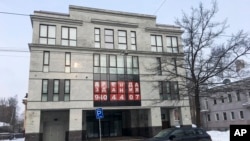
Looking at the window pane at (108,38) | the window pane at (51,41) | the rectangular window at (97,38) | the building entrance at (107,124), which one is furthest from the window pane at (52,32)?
the building entrance at (107,124)

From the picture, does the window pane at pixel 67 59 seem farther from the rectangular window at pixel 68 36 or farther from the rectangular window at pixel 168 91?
the rectangular window at pixel 168 91

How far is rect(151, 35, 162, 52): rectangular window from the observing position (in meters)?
35.0

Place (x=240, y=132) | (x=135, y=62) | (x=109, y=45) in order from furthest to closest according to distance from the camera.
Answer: (x=135, y=62) < (x=109, y=45) < (x=240, y=132)

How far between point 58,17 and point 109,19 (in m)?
6.86

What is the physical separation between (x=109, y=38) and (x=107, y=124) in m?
12.3

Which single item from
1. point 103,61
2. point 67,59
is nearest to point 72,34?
point 67,59

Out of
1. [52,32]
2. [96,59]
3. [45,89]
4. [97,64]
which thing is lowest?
[45,89]

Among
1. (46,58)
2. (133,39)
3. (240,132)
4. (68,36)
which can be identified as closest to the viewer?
(240,132)

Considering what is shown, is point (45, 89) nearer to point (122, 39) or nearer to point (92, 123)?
point (92, 123)

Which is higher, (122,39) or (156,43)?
(122,39)

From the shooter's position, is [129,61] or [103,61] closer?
[103,61]

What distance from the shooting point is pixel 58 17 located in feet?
100

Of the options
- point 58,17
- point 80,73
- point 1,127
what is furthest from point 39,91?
point 1,127

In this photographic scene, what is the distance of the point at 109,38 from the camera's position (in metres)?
32.8
